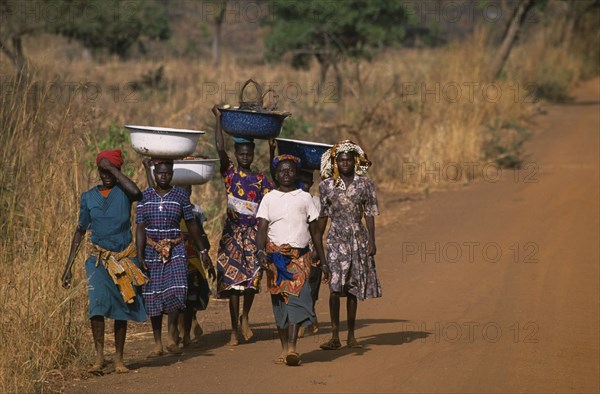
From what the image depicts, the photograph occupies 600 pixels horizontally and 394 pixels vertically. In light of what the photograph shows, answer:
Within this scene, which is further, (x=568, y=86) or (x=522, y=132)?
(x=568, y=86)

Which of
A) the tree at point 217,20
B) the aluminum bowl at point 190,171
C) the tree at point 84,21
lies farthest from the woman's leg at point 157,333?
the tree at point 217,20

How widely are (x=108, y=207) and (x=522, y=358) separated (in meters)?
3.30

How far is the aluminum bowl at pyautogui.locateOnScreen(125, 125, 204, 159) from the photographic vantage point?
6859 mm

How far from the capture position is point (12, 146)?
343 inches

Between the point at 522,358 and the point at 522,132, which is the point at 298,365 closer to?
the point at 522,358

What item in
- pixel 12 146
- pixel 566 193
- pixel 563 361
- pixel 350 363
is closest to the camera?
pixel 350 363

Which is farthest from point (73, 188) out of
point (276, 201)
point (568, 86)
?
point (568, 86)

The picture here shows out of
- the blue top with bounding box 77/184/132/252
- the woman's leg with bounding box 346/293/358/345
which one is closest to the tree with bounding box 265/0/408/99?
the woman's leg with bounding box 346/293/358/345

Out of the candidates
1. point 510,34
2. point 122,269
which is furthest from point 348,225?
point 510,34

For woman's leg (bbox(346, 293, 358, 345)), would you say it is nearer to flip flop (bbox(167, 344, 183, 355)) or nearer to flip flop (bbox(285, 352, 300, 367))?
flip flop (bbox(285, 352, 300, 367))

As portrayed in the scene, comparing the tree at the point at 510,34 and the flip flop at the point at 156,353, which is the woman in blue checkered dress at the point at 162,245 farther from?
the tree at the point at 510,34

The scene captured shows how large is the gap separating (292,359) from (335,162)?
1527 millimetres

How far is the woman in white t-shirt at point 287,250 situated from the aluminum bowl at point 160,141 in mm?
681

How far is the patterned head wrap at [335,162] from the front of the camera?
7387 millimetres
